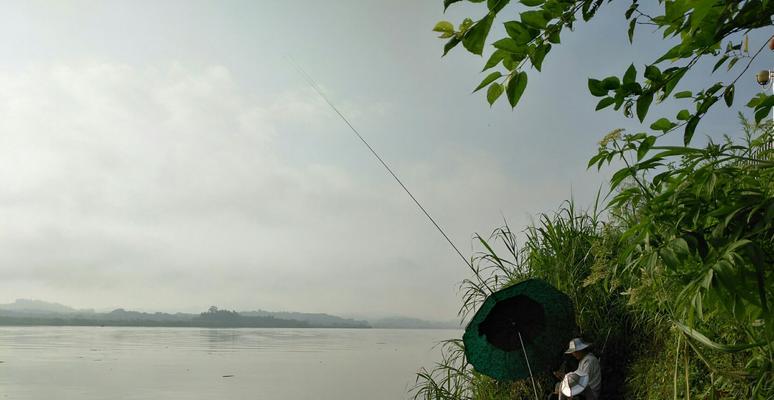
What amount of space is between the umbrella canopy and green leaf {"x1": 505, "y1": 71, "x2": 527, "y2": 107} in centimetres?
Result: 376

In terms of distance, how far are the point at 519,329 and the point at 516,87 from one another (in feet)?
13.5

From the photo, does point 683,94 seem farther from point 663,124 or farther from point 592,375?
point 592,375

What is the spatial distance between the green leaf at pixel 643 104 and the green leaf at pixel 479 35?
1.77 ft

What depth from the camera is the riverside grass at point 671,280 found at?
1454mm

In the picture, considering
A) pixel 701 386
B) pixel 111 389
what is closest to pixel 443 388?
pixel 701 386

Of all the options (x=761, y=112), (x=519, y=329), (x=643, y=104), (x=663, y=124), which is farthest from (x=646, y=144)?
(x=519, y=329)

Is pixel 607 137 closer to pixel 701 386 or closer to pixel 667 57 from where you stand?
pixel 667 57

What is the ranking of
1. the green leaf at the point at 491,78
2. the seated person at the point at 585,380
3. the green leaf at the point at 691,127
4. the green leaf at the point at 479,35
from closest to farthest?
the green leaf at the point at 479,35 < the green leaf at the point at 491,78 < the green leaf at the point at 691,127 < the seated person at the point at 585,380

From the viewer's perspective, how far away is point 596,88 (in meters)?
1.61

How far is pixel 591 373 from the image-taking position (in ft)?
16.4

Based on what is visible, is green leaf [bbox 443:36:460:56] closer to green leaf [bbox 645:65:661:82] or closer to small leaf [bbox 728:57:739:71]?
green leaf [bbox 645:65:661:82]

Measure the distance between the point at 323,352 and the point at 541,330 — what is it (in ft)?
73.7

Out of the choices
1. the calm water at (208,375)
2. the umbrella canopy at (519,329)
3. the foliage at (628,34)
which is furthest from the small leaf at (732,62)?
the calm water at (208,375)

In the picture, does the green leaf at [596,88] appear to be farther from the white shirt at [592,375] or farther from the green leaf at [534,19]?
the white shirt at [592,375]
